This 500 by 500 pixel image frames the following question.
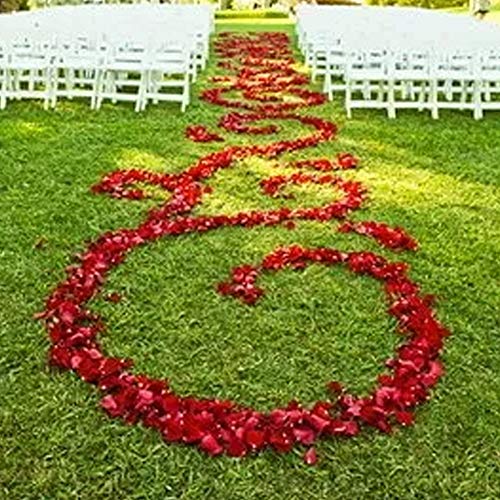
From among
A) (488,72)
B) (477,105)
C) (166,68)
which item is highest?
(166,68)

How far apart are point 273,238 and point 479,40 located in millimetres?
8216

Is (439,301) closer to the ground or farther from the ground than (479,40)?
closer to the ground

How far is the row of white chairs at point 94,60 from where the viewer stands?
12.3m

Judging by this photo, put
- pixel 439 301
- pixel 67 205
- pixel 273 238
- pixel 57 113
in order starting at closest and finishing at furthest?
pixel 439 301, pixel 273 238, pixel 67 205, pixel 57 113

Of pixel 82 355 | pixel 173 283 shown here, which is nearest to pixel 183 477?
pixel 82 355

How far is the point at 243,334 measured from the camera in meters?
5.24

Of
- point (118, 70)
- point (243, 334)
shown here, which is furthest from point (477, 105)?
point (243, 334)

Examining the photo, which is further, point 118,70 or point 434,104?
point 118,70

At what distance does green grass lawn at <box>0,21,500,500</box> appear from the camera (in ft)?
12.7

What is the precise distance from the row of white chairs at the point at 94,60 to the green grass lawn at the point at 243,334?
291 cm

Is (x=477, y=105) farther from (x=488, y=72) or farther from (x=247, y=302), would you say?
(x=247, y=302)

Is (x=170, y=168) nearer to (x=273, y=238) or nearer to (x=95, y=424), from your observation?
(x=273, y=238)

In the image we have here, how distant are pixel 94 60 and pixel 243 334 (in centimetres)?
846

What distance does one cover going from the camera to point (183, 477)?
3.87 metres
